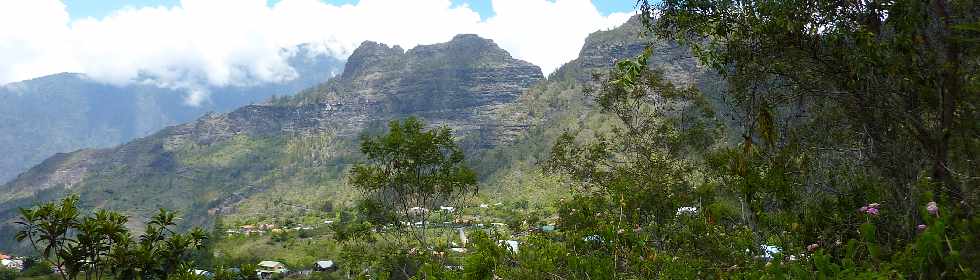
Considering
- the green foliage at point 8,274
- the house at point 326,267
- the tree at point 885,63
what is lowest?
the house at point 326,267

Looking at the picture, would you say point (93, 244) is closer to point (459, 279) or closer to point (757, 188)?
point (459, 279)

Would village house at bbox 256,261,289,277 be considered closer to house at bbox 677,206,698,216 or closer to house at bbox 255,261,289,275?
house at bbox 255,261,289,275

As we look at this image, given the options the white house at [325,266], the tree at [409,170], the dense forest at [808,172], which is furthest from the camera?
the white house at [325,266]

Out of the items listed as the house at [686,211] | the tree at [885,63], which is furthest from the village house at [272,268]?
the tree at [885,63]

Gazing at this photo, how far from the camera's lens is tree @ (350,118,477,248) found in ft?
64.3

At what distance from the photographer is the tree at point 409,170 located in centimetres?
1959

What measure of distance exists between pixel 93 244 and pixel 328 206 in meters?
138

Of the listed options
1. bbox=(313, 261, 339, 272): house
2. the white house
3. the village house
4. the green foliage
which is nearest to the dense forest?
the green foliage

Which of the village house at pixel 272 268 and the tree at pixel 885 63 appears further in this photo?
the village house at pixel 272 268

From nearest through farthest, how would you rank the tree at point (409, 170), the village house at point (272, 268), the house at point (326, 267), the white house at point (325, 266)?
1. the tree at point (409, 170)
2. the village house at point (272, 268)
3. the house at point (326, 267)
4. the white house at point (325, 266)

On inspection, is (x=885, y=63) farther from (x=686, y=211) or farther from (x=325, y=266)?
(x=325, y=266)

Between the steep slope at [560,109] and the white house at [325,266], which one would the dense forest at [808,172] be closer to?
the white house at [325,266]

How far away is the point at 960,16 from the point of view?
6.80 m

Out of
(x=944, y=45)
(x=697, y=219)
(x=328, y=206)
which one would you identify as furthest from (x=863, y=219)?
(x=328, y=206)
